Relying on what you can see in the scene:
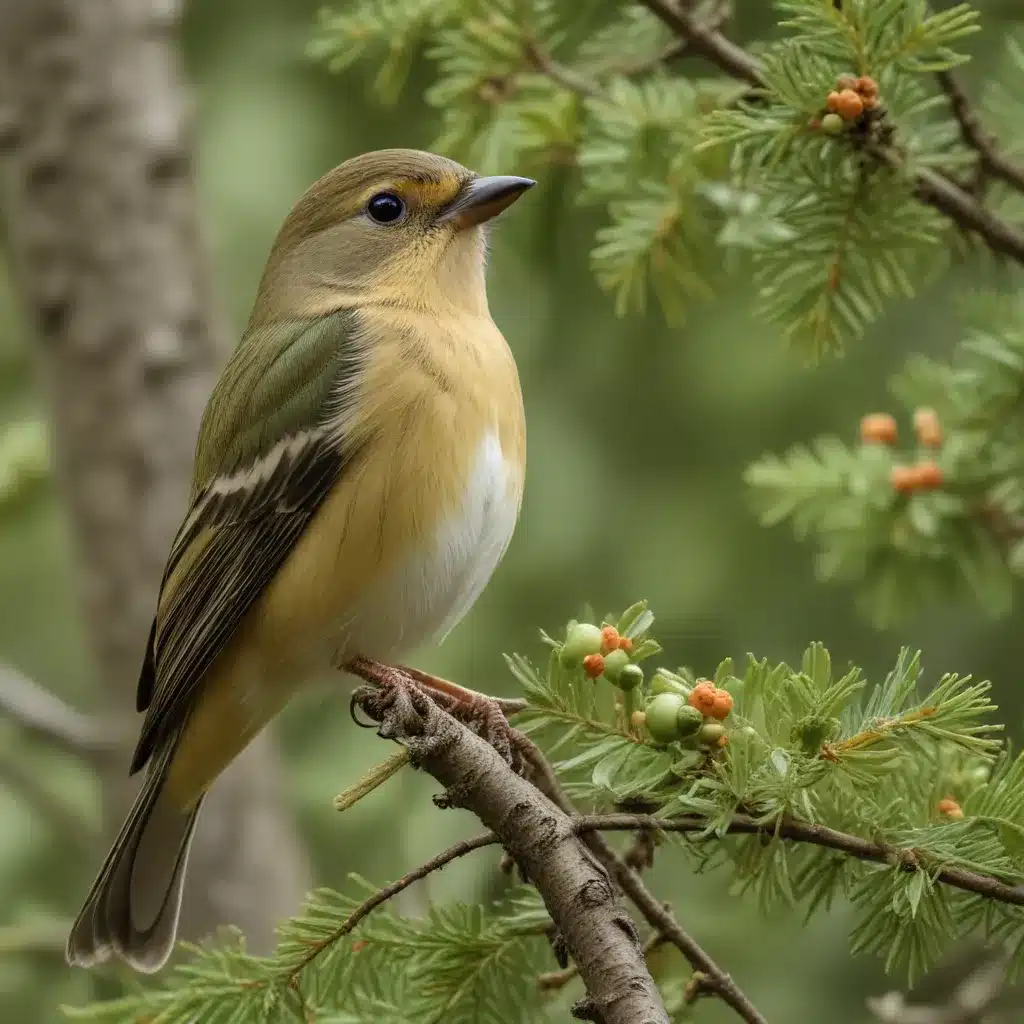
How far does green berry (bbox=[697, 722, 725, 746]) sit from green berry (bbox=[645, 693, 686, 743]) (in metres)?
0.03

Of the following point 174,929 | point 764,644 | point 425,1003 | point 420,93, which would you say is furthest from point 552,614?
point 425,1003

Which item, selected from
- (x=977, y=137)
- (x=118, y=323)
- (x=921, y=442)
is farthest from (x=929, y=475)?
(x=118, y=323)

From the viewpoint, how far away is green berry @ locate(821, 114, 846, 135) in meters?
2.40

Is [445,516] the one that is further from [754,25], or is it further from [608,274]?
[754,25]

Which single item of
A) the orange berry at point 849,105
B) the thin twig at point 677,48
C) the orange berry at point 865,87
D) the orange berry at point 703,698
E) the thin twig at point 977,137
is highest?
the thin twig at point 677,48

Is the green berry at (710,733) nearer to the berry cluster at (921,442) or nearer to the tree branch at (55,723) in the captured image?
the berry cluster at (921,442)

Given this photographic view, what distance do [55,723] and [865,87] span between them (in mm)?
2493

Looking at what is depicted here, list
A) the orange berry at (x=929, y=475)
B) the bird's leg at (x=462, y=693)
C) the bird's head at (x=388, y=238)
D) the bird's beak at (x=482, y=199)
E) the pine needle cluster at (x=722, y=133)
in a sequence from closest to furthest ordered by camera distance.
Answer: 1. the bird's leg at (x=462, y=693)
2. the pine needle cluster at (x=722, y=133)
3. the orange berry at (x=929, y=475)
4. the bird's beak at (x=482, y=199)
5. the bird's head at (x=388, y=238)

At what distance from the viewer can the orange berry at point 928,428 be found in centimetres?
315

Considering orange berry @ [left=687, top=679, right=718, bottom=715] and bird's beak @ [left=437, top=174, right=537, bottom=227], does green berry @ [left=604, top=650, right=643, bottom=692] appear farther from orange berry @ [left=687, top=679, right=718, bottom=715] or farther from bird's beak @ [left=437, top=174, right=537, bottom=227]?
bird's beak @ [left=437, top=174, right=537, bottom=227]

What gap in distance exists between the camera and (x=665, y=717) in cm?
187

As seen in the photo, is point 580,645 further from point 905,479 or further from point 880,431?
point 880,431

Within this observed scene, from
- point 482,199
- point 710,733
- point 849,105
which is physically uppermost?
point 849,105

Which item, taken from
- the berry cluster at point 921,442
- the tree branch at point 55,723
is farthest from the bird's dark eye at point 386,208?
the tree branch at point 55,723
